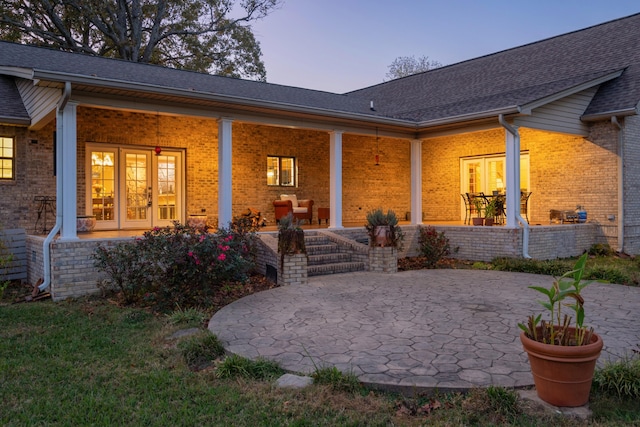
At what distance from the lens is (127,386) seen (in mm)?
3770

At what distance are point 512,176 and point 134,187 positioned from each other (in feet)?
28.6

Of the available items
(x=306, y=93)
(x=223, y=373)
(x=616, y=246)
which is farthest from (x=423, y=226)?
(x=223, y=373)

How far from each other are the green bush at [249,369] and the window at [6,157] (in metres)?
8.48

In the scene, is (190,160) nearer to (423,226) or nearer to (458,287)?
(423,226)

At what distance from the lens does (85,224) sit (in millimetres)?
9805

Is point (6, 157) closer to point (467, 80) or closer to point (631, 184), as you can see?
point (467, 80)

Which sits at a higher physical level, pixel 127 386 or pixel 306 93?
pixel 306 93

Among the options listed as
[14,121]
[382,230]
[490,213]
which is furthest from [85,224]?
[490,213]

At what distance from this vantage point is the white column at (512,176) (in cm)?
1043

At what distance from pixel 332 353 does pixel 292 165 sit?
32.6ft

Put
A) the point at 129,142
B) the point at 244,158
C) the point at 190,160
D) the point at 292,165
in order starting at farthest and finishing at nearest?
the point at 292,165, the point at 244,158, the point at 190,160, the point at 129,142

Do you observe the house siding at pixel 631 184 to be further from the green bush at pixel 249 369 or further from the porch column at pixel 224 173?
the green bush at pixel 249 369

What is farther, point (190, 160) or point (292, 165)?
point (292, 165)

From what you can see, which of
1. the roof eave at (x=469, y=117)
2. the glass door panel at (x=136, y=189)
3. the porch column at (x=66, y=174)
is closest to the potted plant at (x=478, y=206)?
the roof eave at (x=469, y=117)
